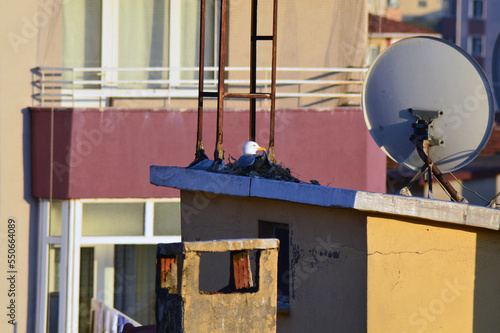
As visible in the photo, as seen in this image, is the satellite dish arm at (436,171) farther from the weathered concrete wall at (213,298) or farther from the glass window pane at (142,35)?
the glass window pane at (142,35)

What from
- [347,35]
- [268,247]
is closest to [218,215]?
[268,247]

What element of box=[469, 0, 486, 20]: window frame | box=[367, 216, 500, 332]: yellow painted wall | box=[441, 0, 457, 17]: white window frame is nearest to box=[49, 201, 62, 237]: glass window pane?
box=[367, 216, 500, 332]: yellow painted wall

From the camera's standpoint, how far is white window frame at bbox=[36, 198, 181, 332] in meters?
10.7

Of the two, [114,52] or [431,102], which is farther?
[114,52]

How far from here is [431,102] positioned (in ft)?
21.4

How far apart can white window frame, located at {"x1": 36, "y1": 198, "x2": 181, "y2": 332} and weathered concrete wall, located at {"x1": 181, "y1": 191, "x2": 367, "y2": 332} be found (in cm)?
369

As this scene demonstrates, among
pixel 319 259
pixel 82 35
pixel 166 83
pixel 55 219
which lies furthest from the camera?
pixel 166 83

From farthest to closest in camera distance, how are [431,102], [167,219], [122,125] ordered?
[167,219]
[122,125]
[431,102]

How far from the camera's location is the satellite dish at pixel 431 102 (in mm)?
6414

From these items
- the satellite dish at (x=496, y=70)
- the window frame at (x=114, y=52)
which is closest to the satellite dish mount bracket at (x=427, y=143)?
the satellite dish at (x=496, y=70)

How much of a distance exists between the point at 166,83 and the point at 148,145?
1377mm

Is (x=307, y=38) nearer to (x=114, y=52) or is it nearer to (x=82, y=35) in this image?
(x=114, y=52)

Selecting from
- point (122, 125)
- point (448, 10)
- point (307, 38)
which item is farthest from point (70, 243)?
point (448, 10)

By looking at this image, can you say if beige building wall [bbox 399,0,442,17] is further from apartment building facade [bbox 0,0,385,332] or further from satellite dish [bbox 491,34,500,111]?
satellite dish [bbox 491,34,500,111]
